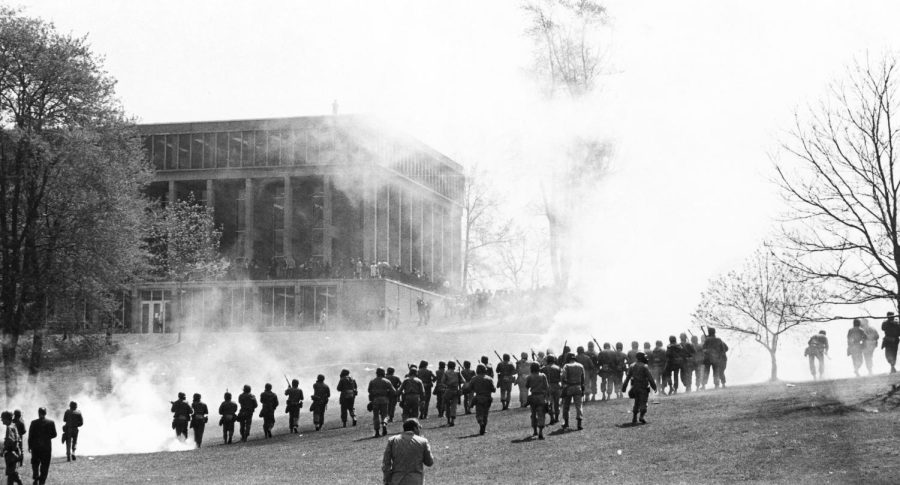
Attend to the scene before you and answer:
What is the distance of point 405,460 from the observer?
1471cm

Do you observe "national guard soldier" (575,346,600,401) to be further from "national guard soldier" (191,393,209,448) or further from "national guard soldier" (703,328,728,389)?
"national guard soldier" (191,393,209,448)

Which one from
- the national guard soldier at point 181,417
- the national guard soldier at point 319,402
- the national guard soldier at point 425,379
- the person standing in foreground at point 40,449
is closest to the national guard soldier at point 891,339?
the national guard soldier at point 425,379

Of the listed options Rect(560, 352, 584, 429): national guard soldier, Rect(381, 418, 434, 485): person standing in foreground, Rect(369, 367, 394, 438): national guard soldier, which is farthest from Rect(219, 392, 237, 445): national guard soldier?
Rect(381, 418, 434, 485): person standing in foreground

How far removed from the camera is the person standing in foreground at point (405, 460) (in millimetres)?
14711

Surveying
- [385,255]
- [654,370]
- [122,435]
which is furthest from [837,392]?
[385,255]

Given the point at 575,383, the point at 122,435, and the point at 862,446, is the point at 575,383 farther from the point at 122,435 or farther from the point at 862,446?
the point at 122,435

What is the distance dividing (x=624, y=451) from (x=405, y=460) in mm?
8655

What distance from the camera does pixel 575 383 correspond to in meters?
26.4

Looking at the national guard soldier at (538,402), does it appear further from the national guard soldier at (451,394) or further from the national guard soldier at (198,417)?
the national guard soldier at (198,417)

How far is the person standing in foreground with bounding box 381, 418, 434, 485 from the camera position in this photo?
14.7m

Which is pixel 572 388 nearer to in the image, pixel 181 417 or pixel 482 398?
pixel 482 398

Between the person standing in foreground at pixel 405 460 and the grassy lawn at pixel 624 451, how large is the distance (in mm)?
5327

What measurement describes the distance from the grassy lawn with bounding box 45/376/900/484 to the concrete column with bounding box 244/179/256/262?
50.2 meters

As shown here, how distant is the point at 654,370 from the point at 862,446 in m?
12.9
